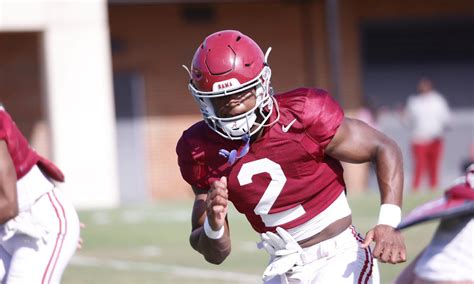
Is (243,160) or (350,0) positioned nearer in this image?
(243,160)

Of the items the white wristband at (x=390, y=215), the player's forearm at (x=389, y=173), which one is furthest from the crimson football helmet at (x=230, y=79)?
the white wristband at (x=390, y=215)

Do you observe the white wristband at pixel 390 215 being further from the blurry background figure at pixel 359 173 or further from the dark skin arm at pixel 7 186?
the blurry background figure at pixel 359 173

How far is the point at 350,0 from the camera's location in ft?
75.8

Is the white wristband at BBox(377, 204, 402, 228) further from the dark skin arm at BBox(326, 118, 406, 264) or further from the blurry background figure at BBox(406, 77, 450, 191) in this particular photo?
the blurry background figure at BBox(406, 77, 450, 191)

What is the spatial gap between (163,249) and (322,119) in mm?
7816

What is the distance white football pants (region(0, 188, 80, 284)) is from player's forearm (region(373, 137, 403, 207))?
1912 mm

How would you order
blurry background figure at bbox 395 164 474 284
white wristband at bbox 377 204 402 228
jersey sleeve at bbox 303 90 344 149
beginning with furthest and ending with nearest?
1. jersey sleeve at bbox 303 90 344 149
2. white wristband at bbox 377 204 402 228
3. blurry background figure at bbox 395 164 474 284

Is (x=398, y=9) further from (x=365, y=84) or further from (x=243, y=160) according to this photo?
(x=243, y=160)

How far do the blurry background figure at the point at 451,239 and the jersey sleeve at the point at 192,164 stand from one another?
1.15 m

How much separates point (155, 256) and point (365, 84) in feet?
38.7

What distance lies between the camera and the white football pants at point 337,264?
16.6 feet

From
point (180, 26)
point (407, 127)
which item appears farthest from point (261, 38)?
point (407, 127)

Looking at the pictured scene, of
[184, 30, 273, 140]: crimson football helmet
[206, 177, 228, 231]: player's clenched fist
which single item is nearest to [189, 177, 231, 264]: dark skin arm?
[206, 177, 228, 231]: player's clenched fist

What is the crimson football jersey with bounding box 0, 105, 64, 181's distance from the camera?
19.5ft
